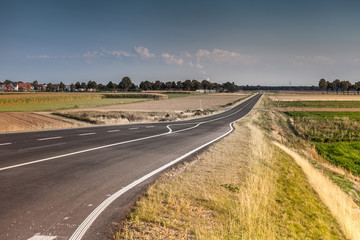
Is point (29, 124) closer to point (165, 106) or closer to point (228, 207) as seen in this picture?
point (228, 207)

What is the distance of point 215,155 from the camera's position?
10.6 metres

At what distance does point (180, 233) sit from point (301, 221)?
11.9ft

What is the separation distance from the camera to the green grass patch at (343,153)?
19500 millimetres

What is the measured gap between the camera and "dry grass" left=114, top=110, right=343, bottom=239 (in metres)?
4.52

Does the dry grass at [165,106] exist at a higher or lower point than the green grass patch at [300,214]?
higher

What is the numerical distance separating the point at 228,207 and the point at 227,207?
0.08ft

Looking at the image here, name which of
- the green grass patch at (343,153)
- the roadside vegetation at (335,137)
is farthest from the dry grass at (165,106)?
the green grass patch at (343,153)

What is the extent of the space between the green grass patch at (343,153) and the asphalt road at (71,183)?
14332 mm

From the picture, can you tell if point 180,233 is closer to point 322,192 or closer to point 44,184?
point 44,184

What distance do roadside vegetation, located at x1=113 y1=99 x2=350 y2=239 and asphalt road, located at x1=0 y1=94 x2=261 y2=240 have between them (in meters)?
0.63

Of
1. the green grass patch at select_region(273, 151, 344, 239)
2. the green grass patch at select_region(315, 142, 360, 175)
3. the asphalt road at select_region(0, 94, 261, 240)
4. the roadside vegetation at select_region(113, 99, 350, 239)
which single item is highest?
the asphalt road at select_region(0, 94, 261, 240)

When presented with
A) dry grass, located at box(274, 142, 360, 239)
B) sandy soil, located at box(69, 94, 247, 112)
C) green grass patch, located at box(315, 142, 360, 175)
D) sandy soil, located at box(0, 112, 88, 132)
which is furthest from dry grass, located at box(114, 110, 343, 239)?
sandy soil, located at box(69, 94, 247, 112)

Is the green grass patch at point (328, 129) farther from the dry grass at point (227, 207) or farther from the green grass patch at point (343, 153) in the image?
the dry grass at point (227, 207)

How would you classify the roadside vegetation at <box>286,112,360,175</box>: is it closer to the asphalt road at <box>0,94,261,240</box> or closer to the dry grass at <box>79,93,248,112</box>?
the asphalt road at <box>0,94,261,240</box>
